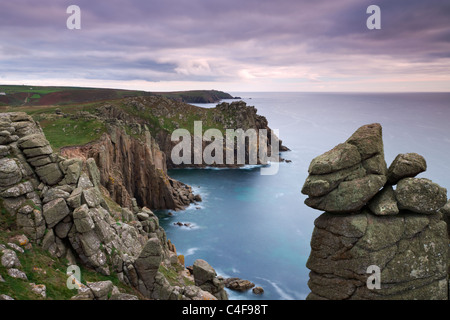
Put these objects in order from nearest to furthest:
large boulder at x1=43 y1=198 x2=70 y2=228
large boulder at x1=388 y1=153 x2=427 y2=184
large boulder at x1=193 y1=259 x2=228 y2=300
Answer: large boulder at x1=43 y1=198 x2=70 y2=228, large boulder at x1=388 y1=153 x2=427 y2=184, large boulder at x1=193 y1=259 x2=228 y2=300

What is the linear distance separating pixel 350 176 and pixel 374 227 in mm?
5129

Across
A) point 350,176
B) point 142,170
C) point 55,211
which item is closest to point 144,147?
point 142,170

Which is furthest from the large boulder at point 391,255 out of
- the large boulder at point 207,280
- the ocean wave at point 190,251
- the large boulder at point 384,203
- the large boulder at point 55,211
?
the ocean wave at point 190,251

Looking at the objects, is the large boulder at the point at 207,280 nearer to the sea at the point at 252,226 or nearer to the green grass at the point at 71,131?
the sea at the point at 252,226

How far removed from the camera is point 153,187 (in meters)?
107

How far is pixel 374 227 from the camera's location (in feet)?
87.0

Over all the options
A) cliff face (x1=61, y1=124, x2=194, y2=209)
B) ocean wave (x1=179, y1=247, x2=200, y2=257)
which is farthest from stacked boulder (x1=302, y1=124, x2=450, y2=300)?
cliff face (x1=61, y1=124, x2=194, y2=209)

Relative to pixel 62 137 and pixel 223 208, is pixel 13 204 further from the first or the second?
pixel 223 208

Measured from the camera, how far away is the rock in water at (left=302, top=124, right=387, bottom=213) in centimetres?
2736

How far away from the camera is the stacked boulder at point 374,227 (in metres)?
25.8

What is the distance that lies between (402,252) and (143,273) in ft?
82.2

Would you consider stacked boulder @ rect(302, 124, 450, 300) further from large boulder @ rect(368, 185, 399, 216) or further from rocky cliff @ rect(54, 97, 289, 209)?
rocky cliff @ rect(54, 97, 289, 209)

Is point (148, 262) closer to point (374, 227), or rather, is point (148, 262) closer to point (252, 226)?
point (374, 227)

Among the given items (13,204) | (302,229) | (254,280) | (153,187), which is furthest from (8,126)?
(302,229)
